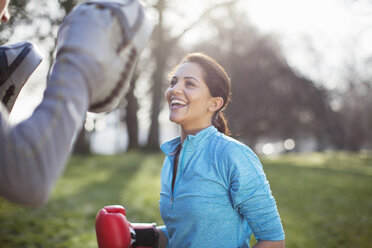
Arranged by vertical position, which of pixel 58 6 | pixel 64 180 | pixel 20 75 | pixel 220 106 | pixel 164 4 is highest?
pixel 164 4

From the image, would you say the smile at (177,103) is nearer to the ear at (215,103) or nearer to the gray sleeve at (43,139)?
the ear at (215,103)

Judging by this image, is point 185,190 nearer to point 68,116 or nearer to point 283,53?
point 68,116

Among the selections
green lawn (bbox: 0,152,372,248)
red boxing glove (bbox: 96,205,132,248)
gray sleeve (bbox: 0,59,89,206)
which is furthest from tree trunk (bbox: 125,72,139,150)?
gray sleeve (bbox: 0,59,89,206)

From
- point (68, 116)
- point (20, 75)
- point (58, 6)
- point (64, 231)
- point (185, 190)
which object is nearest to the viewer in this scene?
point (68, 116)

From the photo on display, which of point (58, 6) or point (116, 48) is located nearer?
A: point (116, 48)

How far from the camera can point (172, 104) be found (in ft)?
7.82

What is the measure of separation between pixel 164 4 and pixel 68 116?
1348cm

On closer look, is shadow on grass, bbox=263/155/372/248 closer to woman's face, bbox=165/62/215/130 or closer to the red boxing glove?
woman's face, bbox=165/62/215/130

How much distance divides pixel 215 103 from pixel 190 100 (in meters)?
0.23

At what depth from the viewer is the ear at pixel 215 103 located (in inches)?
95.3

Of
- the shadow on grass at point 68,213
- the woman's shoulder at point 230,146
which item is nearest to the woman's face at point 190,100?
the woman's shoulder at point 230,146

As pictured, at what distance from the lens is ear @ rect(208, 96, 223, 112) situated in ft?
7.94

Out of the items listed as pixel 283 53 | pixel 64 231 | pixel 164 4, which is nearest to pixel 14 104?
pixel 64 231

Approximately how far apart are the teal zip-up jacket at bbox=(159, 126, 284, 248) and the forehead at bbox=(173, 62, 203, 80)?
0.56m
